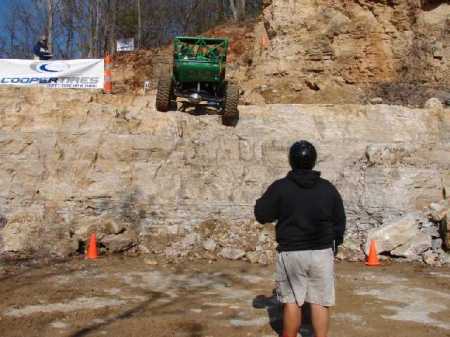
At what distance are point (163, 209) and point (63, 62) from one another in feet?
17.7

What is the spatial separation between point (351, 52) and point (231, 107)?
622cm

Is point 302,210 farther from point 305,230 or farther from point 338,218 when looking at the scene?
point 338,218

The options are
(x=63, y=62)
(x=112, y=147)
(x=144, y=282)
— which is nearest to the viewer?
(x=144, y=282)

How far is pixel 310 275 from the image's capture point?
14.6 ft

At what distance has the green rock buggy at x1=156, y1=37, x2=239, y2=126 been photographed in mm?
12477

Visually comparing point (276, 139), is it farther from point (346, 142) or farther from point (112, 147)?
point (112, 147)

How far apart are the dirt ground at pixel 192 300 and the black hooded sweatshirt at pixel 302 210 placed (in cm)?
154

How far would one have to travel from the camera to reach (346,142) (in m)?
12.0

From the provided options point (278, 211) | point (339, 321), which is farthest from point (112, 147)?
point (278, 211)

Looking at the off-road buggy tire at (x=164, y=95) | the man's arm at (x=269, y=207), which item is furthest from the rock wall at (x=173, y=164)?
the man's arm at (x=269, y=207)

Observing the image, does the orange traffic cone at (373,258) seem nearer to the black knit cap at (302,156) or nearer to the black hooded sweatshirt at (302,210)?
the black hooded sweatshirt at (302,210)

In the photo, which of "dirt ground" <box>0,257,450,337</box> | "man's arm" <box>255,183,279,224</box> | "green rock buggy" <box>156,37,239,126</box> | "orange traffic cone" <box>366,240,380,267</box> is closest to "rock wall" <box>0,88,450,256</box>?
"green rock buggy" <box>156,37,239,126</box>

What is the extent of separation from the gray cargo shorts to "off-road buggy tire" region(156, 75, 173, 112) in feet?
27.8

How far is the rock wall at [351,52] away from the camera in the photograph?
15.6m
